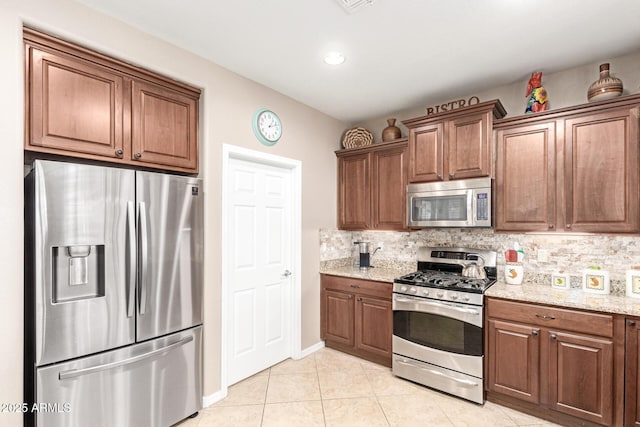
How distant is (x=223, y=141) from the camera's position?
267cm

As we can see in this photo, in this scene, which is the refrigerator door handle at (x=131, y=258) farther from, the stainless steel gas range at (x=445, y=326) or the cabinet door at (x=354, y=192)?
the cabinet door at (x=354, y=192)

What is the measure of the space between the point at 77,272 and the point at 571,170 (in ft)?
11.5

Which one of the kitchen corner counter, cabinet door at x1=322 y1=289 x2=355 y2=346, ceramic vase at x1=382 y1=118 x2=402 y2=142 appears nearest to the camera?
the kitchen corner counter

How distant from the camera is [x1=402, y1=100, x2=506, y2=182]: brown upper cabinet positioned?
2.82 metres

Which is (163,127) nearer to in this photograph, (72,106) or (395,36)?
(72,106)

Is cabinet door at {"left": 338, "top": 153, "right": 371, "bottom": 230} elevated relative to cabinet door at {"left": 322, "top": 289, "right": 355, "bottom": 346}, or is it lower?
elevated

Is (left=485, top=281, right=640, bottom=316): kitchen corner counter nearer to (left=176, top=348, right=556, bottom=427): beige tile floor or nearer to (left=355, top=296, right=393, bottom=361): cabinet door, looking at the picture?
(left=176, top=348, right=556, bottom=427): beige tile floor

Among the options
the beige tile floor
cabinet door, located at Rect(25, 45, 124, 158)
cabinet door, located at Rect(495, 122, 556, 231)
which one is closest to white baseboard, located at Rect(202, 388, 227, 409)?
the beige tile floor

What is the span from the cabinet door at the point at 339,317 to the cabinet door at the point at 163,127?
2058mm

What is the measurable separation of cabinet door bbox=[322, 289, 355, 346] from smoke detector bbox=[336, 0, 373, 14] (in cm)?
262

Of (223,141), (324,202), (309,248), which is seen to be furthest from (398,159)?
(223,141)

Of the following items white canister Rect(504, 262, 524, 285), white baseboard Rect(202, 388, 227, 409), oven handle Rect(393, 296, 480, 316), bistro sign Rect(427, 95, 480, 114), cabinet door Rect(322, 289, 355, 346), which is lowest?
white baseboard Rect(202, 388, 227, 409)

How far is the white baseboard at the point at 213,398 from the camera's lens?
8.21 feet

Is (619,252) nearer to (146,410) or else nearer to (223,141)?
(223,141)
